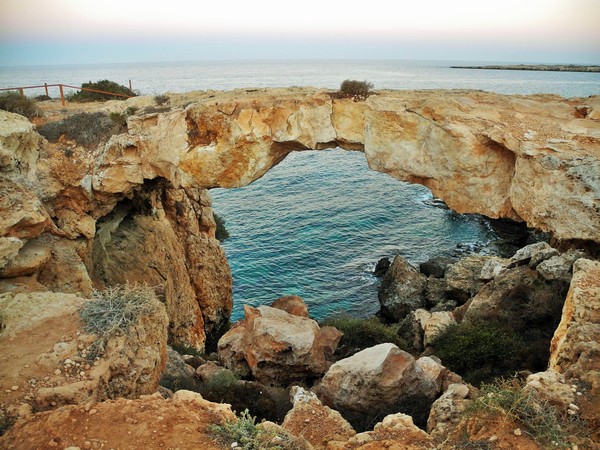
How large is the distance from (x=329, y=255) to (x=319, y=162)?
2027cm

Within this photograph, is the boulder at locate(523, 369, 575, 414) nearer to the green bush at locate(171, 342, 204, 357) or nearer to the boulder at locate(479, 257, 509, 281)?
the boulder at locate(479, 257, 509, 281)

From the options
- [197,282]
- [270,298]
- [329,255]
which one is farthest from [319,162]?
[197,282]

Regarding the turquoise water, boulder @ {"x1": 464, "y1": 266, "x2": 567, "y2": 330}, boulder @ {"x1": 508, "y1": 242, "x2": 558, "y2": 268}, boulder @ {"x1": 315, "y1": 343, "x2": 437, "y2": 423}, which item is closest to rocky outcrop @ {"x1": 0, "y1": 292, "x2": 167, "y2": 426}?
boulder @ {"x1": 315, "y1": 343, "x2": 437, "y2": 423}

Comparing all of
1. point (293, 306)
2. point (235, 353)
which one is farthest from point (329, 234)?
point (235, 353)

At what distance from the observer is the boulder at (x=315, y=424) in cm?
700

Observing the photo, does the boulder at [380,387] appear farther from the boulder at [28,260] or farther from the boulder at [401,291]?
the boulder at [401,291]

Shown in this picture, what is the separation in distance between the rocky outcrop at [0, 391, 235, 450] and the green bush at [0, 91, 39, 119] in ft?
41.3

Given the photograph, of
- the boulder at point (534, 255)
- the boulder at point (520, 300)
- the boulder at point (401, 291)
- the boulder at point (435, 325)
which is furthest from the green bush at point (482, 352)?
the boulder at point (401, 291)

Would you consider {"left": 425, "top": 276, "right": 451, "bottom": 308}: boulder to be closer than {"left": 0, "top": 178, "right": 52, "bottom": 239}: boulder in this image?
No

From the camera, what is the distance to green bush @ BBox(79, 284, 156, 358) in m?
7.41

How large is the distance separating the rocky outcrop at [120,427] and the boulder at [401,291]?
578 inches

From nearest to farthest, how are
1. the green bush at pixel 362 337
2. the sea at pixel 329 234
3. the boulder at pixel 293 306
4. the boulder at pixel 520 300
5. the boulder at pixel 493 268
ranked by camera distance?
the boulder at pixel 520 300
the green bush at pixel 362 337
the boulder at pixel 293 306
the boulder at pixel 493 268
the sea at pixel 329 234

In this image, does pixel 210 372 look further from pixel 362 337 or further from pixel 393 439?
pixel 393 439

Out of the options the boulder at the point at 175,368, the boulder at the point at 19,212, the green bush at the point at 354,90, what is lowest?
the boulder at the point at 175,368
